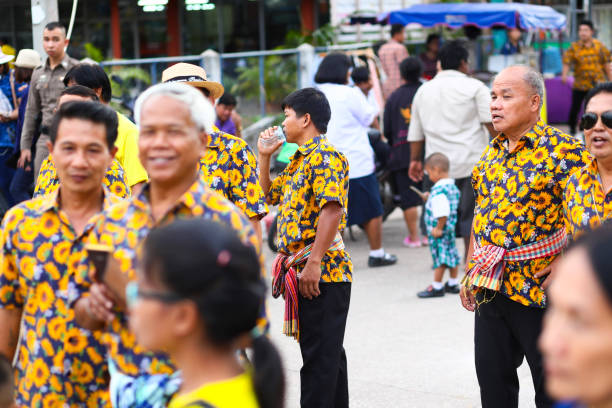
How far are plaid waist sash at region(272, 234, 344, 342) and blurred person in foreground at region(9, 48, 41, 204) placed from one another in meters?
4.96

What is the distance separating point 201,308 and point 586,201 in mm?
2231

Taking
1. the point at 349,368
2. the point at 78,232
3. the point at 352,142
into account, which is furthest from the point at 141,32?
the point at 78,232

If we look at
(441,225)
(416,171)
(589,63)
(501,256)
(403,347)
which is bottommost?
(403,347)

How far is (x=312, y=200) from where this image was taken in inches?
186

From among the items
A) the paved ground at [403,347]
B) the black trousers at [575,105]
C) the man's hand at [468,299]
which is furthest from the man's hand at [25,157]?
the black trousers at [575,105]

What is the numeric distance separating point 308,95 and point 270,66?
9.87 m

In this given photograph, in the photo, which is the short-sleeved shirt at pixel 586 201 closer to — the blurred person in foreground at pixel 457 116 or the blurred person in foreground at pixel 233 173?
the blurred person in foreground at pixel 233 173

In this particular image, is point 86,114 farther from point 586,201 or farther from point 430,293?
point 430,293

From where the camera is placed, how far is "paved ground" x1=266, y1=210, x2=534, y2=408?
560 centimetres

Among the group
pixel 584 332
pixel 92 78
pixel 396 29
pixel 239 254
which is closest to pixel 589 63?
pixel 396 29

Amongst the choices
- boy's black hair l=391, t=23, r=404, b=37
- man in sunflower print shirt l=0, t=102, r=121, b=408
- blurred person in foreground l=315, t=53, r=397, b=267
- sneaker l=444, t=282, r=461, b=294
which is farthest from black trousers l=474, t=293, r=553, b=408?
boy's black hair l=391, t=23, r=404, b=37

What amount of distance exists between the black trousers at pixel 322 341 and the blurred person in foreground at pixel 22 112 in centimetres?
514

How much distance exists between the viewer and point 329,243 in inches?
181

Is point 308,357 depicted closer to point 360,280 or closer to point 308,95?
point 308,95
